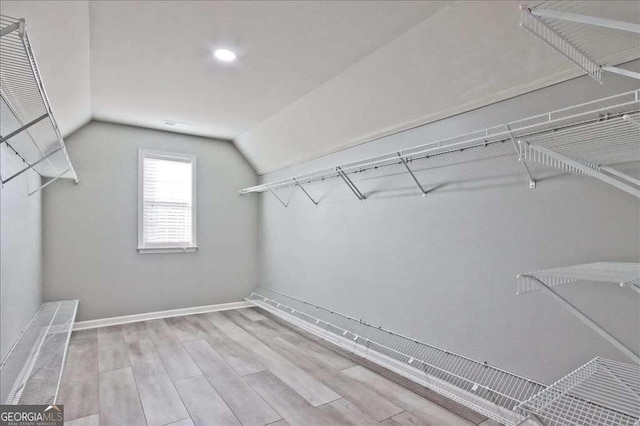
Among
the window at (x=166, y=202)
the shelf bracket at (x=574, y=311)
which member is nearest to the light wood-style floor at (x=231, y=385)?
the shelf bracket at (x=574, y=311)

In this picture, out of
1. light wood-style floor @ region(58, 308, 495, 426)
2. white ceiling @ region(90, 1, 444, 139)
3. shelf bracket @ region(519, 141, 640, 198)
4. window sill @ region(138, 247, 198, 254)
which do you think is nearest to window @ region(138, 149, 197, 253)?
window sill @ region(138, 247, 198, 254)

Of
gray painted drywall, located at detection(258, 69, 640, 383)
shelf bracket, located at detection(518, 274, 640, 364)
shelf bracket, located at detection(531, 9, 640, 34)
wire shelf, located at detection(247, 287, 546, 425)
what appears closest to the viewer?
shelf bracket, located at detection(531, 9, 640, 34)

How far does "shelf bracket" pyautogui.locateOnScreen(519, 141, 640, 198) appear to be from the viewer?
1.30m

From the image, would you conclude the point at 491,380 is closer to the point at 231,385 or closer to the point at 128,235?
the point at 231,385

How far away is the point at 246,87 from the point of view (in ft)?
9.37

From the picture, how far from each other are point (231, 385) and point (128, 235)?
2.45 metres

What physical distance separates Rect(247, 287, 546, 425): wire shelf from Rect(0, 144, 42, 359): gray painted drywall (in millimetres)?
2275

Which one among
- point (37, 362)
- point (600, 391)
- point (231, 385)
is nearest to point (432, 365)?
point (600, 391)

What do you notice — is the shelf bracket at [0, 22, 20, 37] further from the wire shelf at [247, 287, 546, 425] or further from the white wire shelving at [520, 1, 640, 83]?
the wire shelf at [247, 287, 546, 425]

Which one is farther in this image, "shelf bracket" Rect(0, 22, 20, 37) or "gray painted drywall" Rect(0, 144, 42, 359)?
"gray painted drywall" Rect(0, 144, 42, 359)

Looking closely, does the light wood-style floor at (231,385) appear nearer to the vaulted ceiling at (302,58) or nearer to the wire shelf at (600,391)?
the wire shelf at (600,391)

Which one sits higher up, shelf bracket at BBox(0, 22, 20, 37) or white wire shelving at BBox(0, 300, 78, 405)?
shelf bracket at BBox(0, 22, 20, 37)

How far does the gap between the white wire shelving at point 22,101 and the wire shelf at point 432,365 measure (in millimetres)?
2163

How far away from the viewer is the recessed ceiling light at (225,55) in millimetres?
2271
